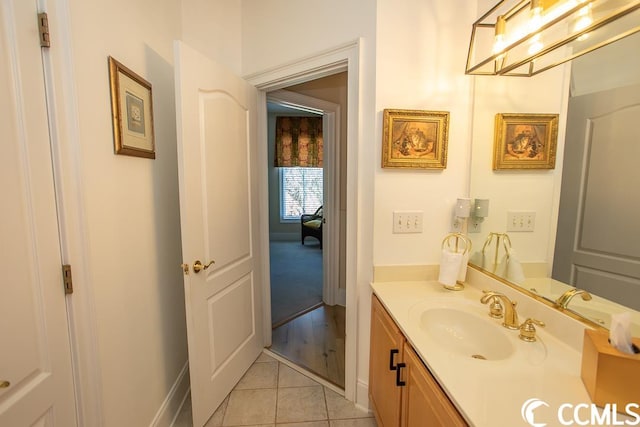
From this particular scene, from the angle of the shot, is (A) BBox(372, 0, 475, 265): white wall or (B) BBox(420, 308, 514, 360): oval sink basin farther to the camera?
(A) BBox(372, 0, 475, 265): white wall

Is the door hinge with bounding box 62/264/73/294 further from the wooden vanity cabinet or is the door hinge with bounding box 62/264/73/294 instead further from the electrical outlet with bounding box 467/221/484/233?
the electrical outlet with bounding box 467/221/484/233

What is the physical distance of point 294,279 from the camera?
4.15 meters

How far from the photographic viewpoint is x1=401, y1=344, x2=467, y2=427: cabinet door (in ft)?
2.58

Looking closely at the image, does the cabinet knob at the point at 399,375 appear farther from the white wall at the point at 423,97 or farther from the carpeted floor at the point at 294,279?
the carpeted floor at the point at 294,279

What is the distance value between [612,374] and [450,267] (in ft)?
2.41

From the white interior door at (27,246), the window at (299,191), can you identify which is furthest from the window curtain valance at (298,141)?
the white interior door at (27,246)

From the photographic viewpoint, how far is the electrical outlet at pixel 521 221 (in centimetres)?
123

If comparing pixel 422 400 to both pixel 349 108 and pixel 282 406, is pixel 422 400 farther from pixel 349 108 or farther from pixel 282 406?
pixel 349 108

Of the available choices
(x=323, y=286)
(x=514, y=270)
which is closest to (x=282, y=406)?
(x=514, y=270)

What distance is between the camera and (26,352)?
0.82m

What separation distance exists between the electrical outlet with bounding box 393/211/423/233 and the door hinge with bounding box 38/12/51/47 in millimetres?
1516

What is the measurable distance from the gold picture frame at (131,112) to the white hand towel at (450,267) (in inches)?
60.9

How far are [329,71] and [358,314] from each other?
1485 mm

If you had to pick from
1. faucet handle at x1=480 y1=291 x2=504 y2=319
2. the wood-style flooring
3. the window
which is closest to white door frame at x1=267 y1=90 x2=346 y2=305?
the wood-style flooring
